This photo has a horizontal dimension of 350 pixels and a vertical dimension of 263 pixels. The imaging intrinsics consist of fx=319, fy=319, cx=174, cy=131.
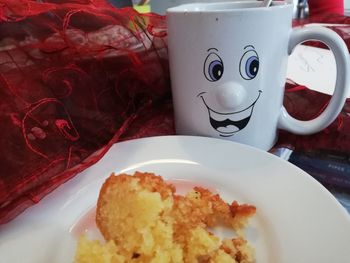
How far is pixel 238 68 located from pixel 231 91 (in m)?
0.02

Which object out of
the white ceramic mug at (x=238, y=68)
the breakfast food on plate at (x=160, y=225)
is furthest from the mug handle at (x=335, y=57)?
the breakfast food on plate at (x=160, y=225)

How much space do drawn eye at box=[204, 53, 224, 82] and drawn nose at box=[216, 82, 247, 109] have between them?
0.03 feet

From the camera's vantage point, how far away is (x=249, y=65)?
270 millimetres

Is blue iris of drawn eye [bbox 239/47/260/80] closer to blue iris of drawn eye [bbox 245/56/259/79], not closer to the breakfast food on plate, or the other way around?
blue iris of drawn eye [bbox 245/56/259/79]

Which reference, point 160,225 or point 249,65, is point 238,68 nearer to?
point 249,65

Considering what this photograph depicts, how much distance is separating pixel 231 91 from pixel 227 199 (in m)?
0.09

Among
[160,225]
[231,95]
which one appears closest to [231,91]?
[231,95]

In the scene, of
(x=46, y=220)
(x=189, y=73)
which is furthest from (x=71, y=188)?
(x=189, y=73)

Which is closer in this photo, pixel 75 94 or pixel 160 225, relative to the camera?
pixel 160 225

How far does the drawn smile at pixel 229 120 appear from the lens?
288 mm

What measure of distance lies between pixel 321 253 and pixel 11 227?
0.65 feet

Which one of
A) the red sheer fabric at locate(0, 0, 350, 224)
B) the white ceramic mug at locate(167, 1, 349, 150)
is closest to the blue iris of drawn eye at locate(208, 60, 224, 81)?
the white ceramic mug at locate(167, 1, 349, 150)

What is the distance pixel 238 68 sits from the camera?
27cm

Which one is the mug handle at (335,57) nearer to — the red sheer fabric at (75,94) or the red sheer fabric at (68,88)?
the red sheer fabric at (75,94)
